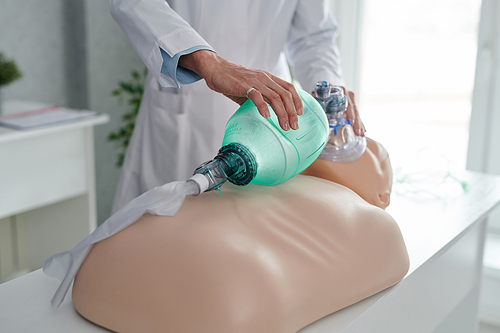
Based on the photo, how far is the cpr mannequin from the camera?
0.51m

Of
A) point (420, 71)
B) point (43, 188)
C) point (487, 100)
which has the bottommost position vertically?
point (43, 188)

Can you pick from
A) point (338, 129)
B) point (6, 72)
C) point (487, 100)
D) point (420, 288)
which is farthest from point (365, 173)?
point (487, 100)

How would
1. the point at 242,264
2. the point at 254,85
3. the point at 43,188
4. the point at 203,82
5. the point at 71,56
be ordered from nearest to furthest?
the point at 242,264 < the point at 254,85 < the point at 203,82 < the point at 43,188 < the point at 71,56

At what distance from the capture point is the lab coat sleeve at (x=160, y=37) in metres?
0.70

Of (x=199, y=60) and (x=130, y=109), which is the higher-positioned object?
(x=199, y=60)

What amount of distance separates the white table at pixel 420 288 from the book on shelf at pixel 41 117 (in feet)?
3.40

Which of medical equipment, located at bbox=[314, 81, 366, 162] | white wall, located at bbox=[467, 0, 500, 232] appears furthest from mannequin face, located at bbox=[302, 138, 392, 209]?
white wall, located at bbox=[467, 0, 500, 232]

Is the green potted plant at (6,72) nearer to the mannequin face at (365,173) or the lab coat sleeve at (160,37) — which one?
the lab coat sleeve at (160,37)

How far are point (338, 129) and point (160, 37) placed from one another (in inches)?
12.6

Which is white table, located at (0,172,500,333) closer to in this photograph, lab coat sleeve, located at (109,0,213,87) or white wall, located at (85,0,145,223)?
lab coat sleeve, located at (109,0,213,87)

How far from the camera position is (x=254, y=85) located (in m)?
0.63

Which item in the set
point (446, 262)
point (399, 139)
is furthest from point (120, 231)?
point (399, 139)

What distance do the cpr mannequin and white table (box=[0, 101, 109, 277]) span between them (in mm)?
1080

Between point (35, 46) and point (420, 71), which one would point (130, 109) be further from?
point (420, 71)
